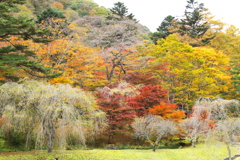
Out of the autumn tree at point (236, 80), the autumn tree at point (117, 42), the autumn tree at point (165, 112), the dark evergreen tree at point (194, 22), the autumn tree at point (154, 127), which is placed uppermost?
the dark evergreen tree at point (194, 22)

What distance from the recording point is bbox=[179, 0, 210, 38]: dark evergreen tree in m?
23.0

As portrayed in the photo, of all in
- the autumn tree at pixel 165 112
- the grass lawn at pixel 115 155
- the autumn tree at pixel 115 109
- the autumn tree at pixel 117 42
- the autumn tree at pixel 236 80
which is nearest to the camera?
the grass lawn at pixel 115 155

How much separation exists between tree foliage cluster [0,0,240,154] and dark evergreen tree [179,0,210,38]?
125 mm

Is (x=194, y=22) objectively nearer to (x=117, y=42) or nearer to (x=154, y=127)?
(x=117, y=42)

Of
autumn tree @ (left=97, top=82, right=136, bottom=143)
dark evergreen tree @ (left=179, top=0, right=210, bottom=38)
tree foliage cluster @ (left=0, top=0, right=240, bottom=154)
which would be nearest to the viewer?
tree foliage cluster @ (left=0, top=0, right=240, bottom=154)

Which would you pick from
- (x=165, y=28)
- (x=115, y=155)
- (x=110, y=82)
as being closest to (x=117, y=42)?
(x=110, y=82)

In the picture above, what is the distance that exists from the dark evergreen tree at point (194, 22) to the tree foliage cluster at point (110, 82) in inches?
4.9

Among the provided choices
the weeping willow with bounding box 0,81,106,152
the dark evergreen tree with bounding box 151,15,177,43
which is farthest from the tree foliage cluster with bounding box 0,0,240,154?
the dark evergreen tree with bounding box 151,15,177,43

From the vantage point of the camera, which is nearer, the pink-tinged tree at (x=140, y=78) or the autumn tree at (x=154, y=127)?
the autumn tree at (x=154, y=127)

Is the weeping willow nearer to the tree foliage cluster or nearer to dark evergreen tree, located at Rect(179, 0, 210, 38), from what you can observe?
the tree foliage cluster

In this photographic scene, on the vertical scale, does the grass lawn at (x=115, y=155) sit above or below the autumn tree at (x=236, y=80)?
below

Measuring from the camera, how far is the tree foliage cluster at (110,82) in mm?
7613

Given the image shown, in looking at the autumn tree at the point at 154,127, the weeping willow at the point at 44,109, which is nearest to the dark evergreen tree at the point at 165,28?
the autumn tree at the point at 154,127

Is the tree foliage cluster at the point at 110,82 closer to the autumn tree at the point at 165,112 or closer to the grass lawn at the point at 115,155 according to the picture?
the autumn tree at the point at 165,112
